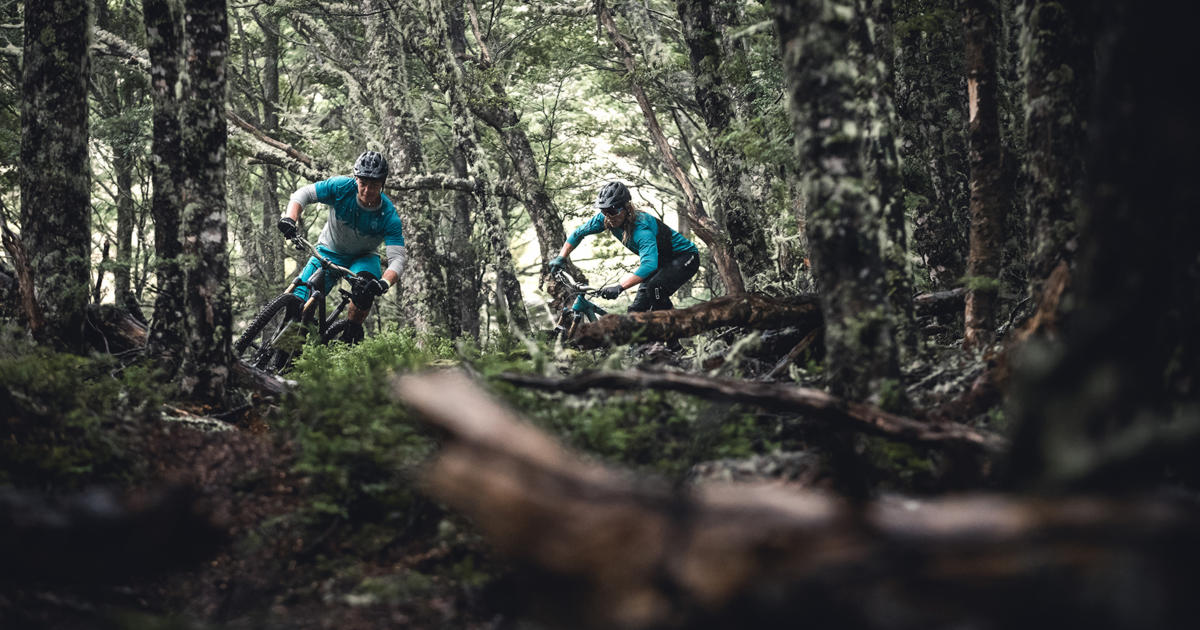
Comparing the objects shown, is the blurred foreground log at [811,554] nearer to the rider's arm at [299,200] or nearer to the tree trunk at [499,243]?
the rider's arm at [299,200]

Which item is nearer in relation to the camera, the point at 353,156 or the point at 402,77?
the point at 402,77

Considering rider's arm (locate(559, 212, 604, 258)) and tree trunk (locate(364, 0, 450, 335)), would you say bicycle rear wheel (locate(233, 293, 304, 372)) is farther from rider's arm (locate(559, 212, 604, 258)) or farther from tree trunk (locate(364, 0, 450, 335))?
tree trunk (locate(364, 0, 450, 335))

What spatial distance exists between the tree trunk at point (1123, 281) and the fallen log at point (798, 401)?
1623mm

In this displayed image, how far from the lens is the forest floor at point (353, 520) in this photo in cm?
356

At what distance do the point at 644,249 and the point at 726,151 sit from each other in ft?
5.17

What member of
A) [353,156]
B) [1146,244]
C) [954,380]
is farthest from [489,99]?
[1146,244]

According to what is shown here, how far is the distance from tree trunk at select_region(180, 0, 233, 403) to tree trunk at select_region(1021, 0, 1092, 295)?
251 inches

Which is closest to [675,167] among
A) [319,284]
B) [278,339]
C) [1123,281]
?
[319,284]

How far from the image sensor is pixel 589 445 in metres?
4.35

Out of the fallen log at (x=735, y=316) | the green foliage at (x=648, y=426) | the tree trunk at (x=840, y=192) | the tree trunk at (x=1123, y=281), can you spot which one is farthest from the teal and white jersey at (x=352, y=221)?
the tree trunk at (x=1123, y=281)

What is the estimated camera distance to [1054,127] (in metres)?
5.31

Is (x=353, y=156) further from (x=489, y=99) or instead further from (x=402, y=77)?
(x=489, y=99)

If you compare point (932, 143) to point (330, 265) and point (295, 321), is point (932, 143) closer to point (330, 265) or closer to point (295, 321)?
point (330, 265)

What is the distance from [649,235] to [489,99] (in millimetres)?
6228
